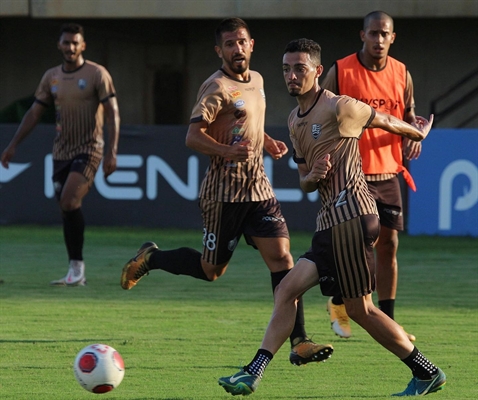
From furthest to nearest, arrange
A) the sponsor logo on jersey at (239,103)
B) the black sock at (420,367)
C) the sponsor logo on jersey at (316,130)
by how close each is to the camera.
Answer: the sponsor logo on jersey at (239,103), the sponsor logo on jersey at (316,130), the black sock at (420,367)

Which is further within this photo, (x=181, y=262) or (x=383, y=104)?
(x=383, y=104)

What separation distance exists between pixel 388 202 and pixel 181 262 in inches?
63.8

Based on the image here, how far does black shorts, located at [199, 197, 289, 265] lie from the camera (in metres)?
7.51

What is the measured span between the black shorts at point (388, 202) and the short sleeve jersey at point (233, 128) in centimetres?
97

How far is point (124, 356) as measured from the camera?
7.41 meters

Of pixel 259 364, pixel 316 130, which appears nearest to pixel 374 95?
pixel 316 130

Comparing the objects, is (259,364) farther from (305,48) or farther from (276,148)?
(276,148)

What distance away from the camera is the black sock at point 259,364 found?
20.0ft

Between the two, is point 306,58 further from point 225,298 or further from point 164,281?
point 164,281

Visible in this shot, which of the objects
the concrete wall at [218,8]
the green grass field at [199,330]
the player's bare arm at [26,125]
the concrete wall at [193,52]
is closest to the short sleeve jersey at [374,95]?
the green grass field at [199,330]

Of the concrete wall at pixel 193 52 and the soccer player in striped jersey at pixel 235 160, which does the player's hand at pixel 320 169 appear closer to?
the soccer player in striped jersey at pixel 235 160

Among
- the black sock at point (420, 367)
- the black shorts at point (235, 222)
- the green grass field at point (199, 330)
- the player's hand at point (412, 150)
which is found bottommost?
the green grass field at point (199, 330)

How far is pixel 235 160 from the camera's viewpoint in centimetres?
730

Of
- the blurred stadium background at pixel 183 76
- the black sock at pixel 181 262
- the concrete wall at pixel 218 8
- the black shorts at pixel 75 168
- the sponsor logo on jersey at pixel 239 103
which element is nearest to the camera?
the sponsor logo on jersey at pixel 239 103
